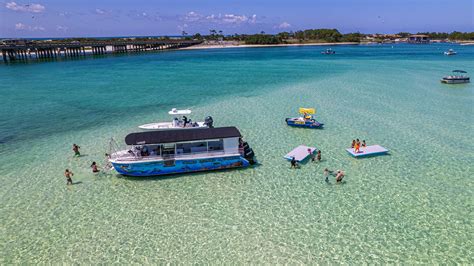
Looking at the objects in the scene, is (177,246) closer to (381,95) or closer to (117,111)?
(117,111)

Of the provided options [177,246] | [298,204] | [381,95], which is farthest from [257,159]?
[381,95]

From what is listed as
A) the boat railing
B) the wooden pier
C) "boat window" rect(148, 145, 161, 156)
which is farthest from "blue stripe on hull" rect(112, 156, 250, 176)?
the wooden pier

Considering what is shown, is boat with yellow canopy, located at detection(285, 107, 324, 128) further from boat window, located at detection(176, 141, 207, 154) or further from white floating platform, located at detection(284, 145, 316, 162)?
boat window, located at detection(176, 141, 207, 154)

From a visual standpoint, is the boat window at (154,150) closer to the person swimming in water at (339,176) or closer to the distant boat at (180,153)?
the distant boat at (180,153)

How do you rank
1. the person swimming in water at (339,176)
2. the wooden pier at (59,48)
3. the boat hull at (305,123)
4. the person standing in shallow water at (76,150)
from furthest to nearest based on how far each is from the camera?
the wooden pier at (59,48)
the boat hull at (305,123)
the person standing in shallow water at (76,150)
the person swimming in water at (339,176)

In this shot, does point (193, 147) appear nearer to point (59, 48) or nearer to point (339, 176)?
point (339, 176)

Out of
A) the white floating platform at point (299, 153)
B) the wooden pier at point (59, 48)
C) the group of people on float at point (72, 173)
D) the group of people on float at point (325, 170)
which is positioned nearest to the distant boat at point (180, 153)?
the group of people on float at point (72, 173)
